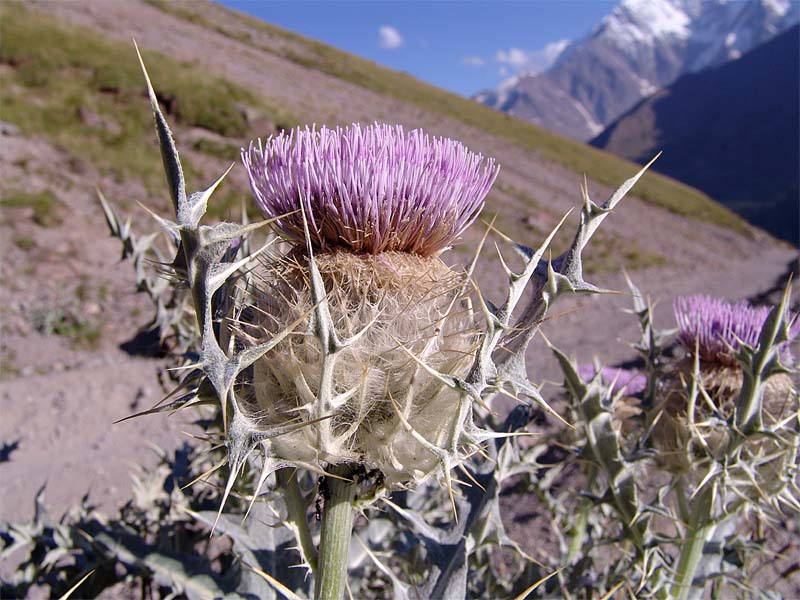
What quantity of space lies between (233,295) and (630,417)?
8.97 feet

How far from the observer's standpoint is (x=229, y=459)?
1.41 meters

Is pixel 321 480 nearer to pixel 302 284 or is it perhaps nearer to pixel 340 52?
pixel 302 284

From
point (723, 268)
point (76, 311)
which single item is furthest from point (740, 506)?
point (723, 268)

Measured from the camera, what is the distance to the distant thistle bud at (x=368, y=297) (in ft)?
5.25

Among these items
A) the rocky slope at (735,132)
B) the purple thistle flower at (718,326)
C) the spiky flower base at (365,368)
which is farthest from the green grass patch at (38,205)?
the rocky slope at (735,132)

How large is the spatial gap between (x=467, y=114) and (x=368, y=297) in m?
55.6

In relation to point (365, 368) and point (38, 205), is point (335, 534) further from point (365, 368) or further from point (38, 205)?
point (38, 205)

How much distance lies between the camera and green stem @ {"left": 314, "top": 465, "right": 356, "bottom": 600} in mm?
1761

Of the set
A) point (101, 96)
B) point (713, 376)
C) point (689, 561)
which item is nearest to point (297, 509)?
point (689, 561)

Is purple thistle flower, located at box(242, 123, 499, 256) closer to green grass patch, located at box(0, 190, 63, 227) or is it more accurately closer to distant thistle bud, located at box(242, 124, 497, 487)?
distant thistle bud, located at box(242, 124, 497, 487)

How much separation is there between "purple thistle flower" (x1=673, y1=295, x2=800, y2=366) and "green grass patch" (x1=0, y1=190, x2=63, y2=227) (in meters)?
12.7

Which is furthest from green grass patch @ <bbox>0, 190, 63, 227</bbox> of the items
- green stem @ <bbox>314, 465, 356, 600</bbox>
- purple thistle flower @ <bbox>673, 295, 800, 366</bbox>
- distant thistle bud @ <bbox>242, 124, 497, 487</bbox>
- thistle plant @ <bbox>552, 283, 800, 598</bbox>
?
purple thistle flower @ <bbox>673, 295, 800, 366</bbox>

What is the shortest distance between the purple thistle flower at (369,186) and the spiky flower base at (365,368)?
0.39ft

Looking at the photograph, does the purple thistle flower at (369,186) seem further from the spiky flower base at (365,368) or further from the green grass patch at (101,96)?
the green grass patch at (101,96)
